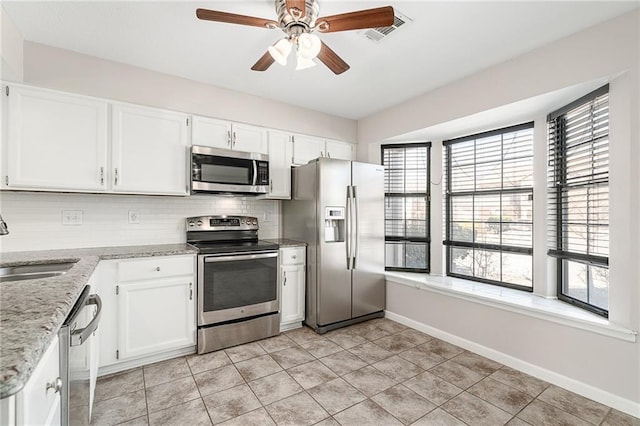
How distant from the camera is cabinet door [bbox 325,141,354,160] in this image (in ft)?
12.6

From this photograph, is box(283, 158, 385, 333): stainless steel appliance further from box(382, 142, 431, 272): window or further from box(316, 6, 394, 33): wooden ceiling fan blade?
box(316, 6, 394, 33): wooden ceiling fan blade

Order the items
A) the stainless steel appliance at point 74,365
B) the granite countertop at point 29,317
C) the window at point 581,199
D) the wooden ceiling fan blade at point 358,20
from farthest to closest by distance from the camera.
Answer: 1. the window at point 581,199
2. the wooden ceiling fan blade at point 358,20
3. the stainless steel appliance at point 74,365
4. the granite countertop at point 29,317

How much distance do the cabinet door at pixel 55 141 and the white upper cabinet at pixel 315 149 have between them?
6.05 ft

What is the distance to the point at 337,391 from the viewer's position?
7.02ft

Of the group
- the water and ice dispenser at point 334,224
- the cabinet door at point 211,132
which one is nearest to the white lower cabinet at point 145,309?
the cabinet door at point 211,132

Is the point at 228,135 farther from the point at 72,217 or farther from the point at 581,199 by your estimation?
the point at 581,199

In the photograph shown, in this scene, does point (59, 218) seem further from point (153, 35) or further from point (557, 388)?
point (557, 388)

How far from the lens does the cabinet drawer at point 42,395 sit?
0.69 m

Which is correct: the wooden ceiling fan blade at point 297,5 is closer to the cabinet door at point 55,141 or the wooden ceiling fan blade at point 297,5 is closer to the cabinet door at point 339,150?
the cabinet door at point 55,141

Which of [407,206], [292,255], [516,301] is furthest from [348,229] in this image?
[516,301]

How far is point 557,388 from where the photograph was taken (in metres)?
2.18

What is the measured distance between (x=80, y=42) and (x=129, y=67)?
371 mm

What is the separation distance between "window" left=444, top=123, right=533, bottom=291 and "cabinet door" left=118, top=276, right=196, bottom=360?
2.87 metres

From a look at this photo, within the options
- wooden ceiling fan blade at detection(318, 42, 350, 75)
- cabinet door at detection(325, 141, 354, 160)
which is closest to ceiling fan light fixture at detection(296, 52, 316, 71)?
wooden ceiling fan blade at detection(318, 42, 350, 75)
